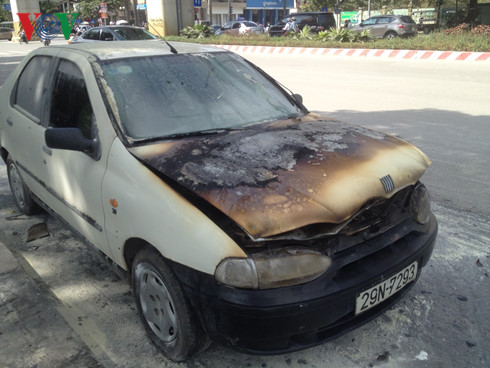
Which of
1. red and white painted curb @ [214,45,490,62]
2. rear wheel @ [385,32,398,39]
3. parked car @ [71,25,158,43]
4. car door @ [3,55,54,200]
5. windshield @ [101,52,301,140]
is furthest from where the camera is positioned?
rear wheel @ [385,32,398,39]

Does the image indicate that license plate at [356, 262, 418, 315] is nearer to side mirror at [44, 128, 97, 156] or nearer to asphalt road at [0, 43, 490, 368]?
asphalt road at [0, 43, 490, 368]

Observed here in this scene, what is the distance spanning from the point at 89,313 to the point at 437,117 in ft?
22.2

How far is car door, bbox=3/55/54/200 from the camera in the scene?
11.1ft

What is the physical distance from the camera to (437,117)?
25.2 feet

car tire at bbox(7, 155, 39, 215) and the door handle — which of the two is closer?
the door handle

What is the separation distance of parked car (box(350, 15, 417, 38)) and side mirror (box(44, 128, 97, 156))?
24.4 m

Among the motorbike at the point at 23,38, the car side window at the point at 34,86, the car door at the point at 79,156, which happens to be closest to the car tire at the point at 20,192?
the car side window at the point at 34,86

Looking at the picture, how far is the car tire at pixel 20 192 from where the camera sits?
13.5 feet

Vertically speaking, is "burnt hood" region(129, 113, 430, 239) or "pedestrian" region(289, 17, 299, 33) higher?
"pedestrian" region(289, 17, 299, 33)

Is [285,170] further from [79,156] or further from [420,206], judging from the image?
[79,156]

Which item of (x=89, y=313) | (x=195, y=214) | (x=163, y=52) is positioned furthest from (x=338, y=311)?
(x=163, y=52)

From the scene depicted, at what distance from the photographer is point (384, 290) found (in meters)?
2.25

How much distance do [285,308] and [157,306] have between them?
0.79m

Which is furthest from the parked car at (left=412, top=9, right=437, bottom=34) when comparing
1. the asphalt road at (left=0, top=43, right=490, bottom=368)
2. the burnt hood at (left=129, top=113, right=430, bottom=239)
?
the burnt hood at (left=129, top=113, right=430, bottom=239)
